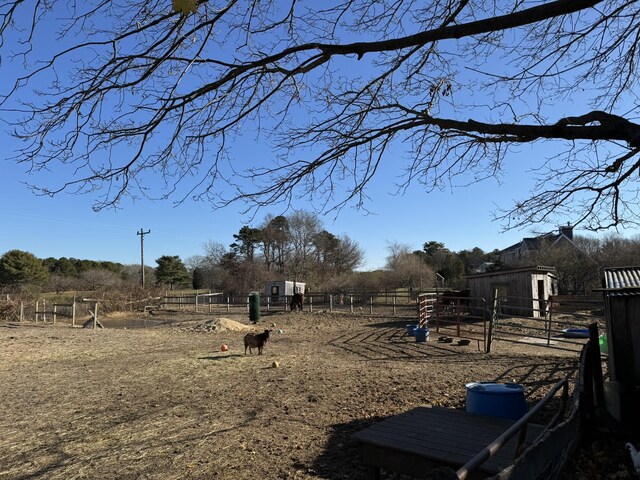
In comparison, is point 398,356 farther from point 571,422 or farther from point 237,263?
point 237,263

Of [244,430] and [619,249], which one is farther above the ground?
[619,249]

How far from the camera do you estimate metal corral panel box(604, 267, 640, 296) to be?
486cm

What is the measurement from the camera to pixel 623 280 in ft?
18.3

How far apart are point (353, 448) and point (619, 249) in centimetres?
3389

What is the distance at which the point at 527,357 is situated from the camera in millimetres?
10281

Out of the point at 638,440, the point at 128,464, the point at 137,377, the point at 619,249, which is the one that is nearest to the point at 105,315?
the point at 137,377

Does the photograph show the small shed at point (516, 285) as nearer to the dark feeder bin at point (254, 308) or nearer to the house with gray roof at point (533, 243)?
the house with gray roof at point (533, 243)

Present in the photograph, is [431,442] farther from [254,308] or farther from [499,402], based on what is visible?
[254,308]

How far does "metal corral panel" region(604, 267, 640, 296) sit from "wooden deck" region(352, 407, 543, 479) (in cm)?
193

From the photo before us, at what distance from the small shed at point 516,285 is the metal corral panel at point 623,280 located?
16642mm

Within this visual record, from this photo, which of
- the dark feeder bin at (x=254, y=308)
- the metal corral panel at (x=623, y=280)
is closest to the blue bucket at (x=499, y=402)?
the metal corral panel at (x=623, y=280)

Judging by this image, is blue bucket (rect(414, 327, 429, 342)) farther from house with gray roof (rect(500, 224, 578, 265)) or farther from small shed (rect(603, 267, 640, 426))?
small shed (rect(603, 267, 640, 426))

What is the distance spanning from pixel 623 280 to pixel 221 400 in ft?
18.4

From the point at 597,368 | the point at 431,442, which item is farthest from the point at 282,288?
the point at 431,442
